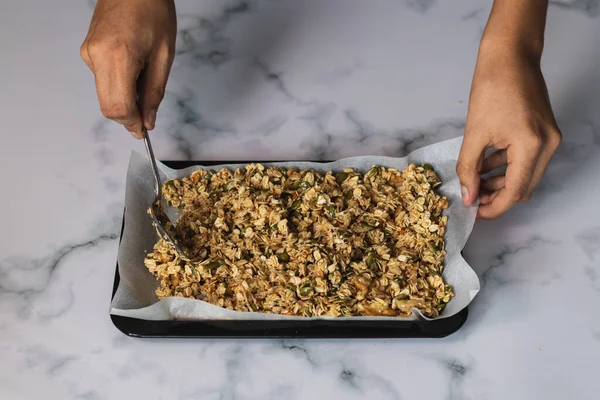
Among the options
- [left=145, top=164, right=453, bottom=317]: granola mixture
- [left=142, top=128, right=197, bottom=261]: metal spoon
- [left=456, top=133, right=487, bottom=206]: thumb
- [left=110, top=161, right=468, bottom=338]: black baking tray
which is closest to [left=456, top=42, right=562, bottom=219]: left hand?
[left=456, top=133, right=487, bottom=206]: thumb

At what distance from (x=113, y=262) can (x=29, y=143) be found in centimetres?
33

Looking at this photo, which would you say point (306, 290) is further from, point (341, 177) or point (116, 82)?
point (116, 82)

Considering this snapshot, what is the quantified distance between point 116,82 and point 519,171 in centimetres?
58

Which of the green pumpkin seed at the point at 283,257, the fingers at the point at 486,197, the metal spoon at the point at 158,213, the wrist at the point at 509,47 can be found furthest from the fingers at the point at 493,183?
the metal spoon at the point at 158,213

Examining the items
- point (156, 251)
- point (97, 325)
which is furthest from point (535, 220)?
point (97, 325)

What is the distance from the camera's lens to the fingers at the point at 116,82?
97 cm

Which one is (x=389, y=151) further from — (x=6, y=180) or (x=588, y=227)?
(x=6, y=180)

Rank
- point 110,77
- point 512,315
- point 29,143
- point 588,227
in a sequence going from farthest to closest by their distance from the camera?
1. point 29,143
2. point 588,227
3. point 512,315
4. point 110,77

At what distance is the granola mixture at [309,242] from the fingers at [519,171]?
10 cm

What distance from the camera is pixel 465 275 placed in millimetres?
1037

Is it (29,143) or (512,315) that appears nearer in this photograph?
(512,315)

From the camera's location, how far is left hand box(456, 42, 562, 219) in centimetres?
100

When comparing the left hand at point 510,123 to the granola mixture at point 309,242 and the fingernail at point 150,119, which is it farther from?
the fingernail at point 150,119

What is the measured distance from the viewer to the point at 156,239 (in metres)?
1.12
